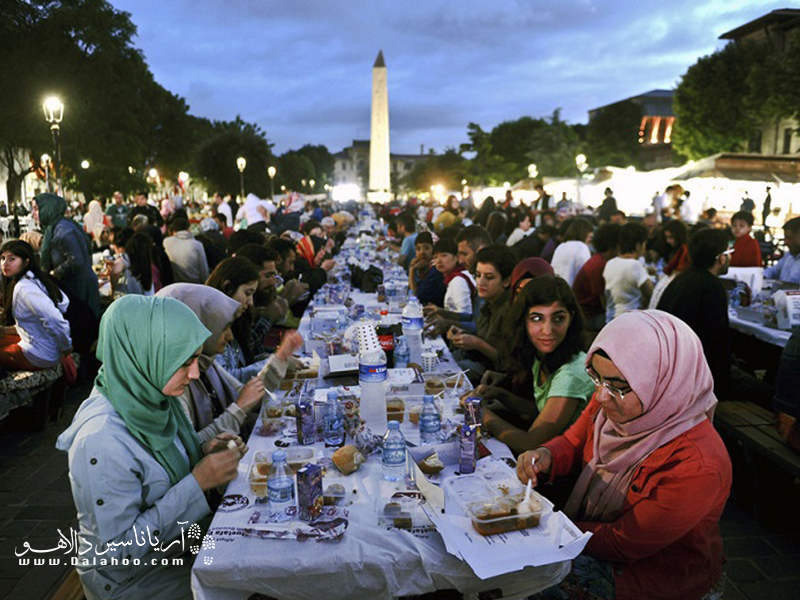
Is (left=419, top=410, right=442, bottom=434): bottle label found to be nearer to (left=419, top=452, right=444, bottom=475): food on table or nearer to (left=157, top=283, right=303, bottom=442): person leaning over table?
(left=419, top=452, right=444, bottom=475): food on table

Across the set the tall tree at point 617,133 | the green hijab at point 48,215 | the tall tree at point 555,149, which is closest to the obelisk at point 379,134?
the tall tree at point 555,149

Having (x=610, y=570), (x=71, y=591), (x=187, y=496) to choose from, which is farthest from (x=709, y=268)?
(x=71, y=591)

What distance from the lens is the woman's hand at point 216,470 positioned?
83.3 inches

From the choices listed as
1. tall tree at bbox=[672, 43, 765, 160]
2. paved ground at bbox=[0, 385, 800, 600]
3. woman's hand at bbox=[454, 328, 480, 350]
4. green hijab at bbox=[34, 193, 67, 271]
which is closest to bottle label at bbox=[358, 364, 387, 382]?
woman's hand at bbox=[454, 328, 480, 350]

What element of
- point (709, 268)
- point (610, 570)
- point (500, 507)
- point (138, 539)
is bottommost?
point (610, 570)

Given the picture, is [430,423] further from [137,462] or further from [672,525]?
[137,462]

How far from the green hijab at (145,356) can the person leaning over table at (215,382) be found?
2.05 ft

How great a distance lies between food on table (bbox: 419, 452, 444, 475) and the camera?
7.37ft

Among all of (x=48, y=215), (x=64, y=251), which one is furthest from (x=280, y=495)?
(x=48, y=215)

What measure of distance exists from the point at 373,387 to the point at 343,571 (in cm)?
105

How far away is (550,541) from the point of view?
1782 mm

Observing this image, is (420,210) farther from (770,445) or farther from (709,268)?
(770,445)

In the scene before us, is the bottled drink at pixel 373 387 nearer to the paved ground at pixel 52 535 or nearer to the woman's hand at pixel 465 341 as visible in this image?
the woman's hand at pixel 465 341

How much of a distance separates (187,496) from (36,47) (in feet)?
90.6
